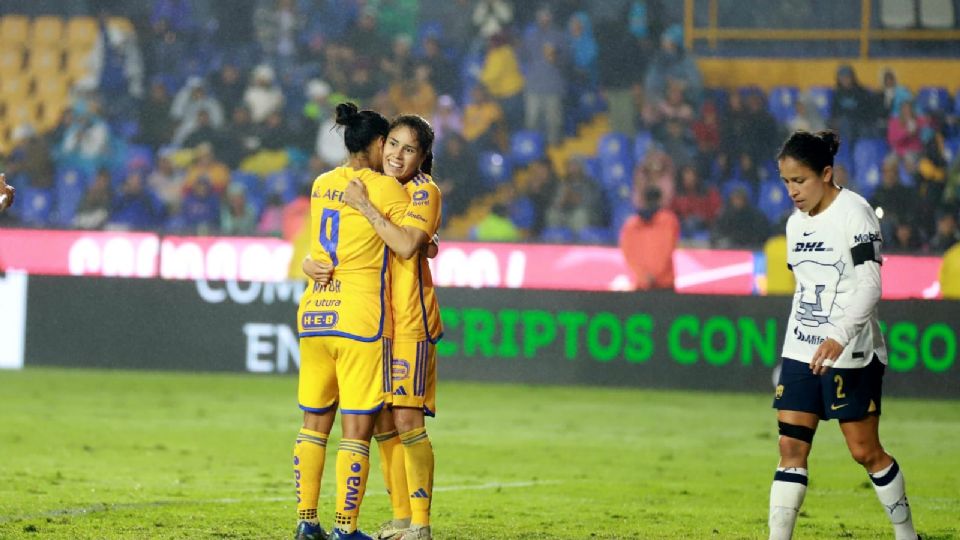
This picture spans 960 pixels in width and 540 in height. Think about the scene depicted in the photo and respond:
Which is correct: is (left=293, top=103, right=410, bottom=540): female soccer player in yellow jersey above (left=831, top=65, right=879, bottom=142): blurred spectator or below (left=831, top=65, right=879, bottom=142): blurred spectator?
below

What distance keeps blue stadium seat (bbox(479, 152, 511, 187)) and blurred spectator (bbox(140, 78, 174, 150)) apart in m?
4.36

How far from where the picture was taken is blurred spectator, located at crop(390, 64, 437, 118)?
2022cm

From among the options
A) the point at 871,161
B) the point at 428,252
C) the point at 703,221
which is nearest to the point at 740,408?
the point at 703,221

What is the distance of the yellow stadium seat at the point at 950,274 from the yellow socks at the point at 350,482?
1051 cm

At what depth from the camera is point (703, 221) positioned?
17938 mm

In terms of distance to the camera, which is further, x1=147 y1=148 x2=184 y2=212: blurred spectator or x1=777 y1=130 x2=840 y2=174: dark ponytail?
x1=147 y1=148 x2=184 y2=212: blurred spectator

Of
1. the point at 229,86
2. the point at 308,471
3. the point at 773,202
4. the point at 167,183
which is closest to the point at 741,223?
the point at 773,202

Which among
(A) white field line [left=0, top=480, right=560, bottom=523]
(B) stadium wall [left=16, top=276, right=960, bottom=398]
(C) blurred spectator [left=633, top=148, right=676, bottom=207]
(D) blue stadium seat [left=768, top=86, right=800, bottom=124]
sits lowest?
(A) white field line [left=0, top=480, right=560, bottom=523]

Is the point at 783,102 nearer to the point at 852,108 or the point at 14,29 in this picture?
the point at 852,108

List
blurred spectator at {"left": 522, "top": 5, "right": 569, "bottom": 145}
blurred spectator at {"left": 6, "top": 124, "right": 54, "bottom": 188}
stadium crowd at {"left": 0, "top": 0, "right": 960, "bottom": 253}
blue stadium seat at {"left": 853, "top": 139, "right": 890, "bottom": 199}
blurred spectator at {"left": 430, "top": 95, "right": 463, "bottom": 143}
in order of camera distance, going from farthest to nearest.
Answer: blurred spectator at {"left": 522, "top": 5, "right": 569, "bottom": 145}, blurred spectator at {"left": 6, "top": 124, "right": 54, "bottom": 188}, blurred spectator at {"left": 430, "top": 95, "right": 463, "bottom": 143}, stadium crowd at {"left": 0, "top": 0, "right": 960, "bottom": 253}, blue stadium seat at {"left": 853, "top": 139, "right": 890, "bottom": 199}

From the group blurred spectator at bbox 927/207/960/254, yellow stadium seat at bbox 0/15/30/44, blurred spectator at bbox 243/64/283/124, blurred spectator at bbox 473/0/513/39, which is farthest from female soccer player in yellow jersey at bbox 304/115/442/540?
yellow stadium seat at bbox 0/15/30/44

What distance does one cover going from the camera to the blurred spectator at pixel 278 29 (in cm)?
2105

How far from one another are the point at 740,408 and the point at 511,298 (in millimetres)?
2691

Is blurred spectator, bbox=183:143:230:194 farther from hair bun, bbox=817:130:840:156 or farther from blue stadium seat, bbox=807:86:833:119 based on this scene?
hair bun, bbox=817:130:840:156
